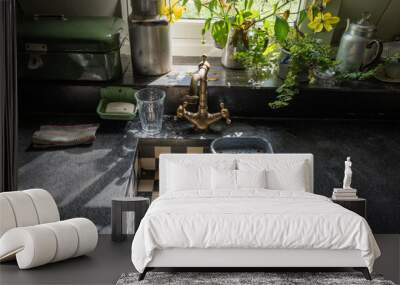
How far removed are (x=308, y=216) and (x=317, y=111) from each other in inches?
76.1

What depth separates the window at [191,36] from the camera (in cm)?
444

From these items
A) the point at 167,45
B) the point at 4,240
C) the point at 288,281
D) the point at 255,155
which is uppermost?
the point at 167,45

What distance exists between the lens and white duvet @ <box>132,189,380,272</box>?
2.25 metres

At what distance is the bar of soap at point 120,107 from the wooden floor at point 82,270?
4.56ft

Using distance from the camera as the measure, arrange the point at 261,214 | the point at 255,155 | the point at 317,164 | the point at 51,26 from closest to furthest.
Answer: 1. the point at 261,214
2. the point at 255,155
3. the point at 317,164
4. the point at 51,26

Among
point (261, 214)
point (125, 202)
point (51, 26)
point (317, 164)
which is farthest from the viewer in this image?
point (51, 26)

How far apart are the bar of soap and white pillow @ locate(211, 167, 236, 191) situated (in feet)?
4.30

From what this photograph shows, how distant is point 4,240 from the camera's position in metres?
2.35

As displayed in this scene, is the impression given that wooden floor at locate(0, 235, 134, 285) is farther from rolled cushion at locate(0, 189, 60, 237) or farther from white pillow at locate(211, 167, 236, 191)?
white pillow at locate(211, 167, 236, 191)

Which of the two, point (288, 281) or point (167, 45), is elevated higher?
point (167, 45)

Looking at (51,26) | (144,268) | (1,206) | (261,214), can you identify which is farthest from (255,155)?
(51,26)

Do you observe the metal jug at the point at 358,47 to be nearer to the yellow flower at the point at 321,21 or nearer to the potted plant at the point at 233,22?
the potted plant at the point at 233,22

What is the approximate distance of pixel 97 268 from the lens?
2.48 metres

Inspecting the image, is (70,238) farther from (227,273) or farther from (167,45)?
(167,45)
